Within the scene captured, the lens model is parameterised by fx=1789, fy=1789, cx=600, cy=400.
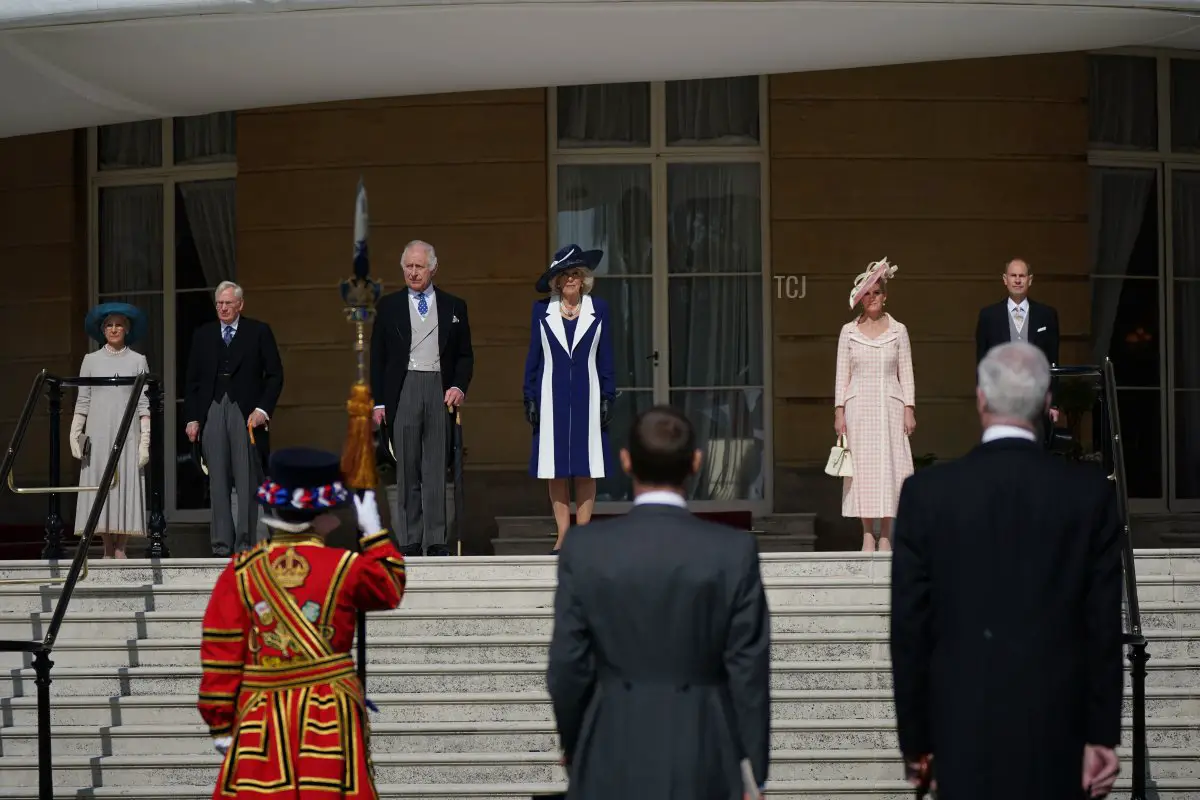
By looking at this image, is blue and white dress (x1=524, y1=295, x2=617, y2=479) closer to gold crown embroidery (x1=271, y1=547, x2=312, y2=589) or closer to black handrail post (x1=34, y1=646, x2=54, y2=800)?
black handrail post (x1=34, y1=646, x2=54, y2=800)

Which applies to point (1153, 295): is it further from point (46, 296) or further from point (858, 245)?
point (46, 296)

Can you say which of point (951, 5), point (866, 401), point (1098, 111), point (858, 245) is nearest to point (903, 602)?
point (866, 401)

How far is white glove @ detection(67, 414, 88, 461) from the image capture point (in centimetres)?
959

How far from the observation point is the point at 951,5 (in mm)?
9195

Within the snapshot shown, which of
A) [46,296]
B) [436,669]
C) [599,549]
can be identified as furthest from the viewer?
[46,296]

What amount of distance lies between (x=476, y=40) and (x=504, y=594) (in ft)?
10.3

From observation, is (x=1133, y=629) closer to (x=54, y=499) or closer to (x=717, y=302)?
(x=54, y=499)

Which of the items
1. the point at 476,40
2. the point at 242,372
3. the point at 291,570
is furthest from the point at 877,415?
the point at 291,570

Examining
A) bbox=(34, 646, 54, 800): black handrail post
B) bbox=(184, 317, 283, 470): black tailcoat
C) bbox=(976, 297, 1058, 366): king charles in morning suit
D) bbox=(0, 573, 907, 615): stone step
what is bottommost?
bbox=(34, 646, 54, 800): black handrail post

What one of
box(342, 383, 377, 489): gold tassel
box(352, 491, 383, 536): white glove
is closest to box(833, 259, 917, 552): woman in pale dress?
box(342, 383, 377, 489): gold tassel

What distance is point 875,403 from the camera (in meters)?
9.10

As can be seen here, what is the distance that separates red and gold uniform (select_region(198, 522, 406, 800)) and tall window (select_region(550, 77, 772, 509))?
8020 mm

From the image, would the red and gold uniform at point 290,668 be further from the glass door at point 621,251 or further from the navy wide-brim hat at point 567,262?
the glass door at point 621,251

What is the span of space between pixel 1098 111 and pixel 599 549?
Result: 384 inches
